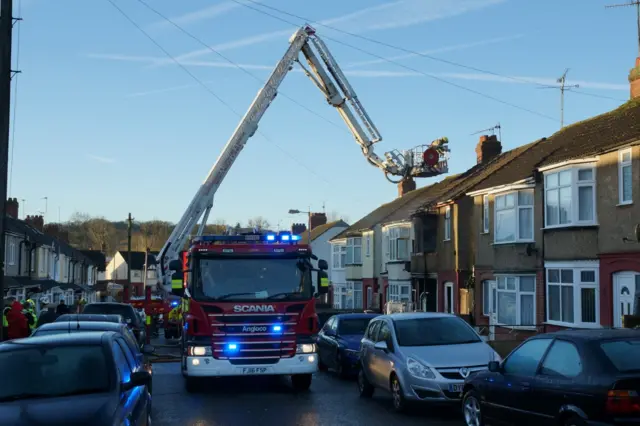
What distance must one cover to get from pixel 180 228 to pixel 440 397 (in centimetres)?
1602

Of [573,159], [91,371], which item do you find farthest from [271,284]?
[573,159]

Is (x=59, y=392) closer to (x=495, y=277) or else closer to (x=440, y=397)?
(x=440, y=397)

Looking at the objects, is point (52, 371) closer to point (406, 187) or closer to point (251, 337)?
point (251, 337)

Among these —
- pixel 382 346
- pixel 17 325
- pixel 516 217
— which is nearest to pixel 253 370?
pixel 382 346

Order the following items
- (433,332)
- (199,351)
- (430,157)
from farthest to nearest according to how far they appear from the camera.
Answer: (430,157)
(199,351)
(433,332)

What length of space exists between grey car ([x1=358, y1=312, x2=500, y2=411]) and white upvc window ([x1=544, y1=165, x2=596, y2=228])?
901 centimetres

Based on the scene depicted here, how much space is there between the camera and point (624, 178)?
64.2ft

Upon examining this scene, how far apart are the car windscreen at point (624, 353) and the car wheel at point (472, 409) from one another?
257cm

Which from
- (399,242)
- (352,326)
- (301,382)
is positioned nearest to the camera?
(301,382)

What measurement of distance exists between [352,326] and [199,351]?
216 inches

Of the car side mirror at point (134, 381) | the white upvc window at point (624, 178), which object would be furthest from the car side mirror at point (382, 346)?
the white upvc window at point (624, 178)

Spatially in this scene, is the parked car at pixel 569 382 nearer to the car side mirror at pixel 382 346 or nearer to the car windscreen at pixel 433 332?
the car windscreen at pixel 433 332

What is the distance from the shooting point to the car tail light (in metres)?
7.19

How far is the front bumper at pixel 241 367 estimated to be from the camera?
47.3 feet
